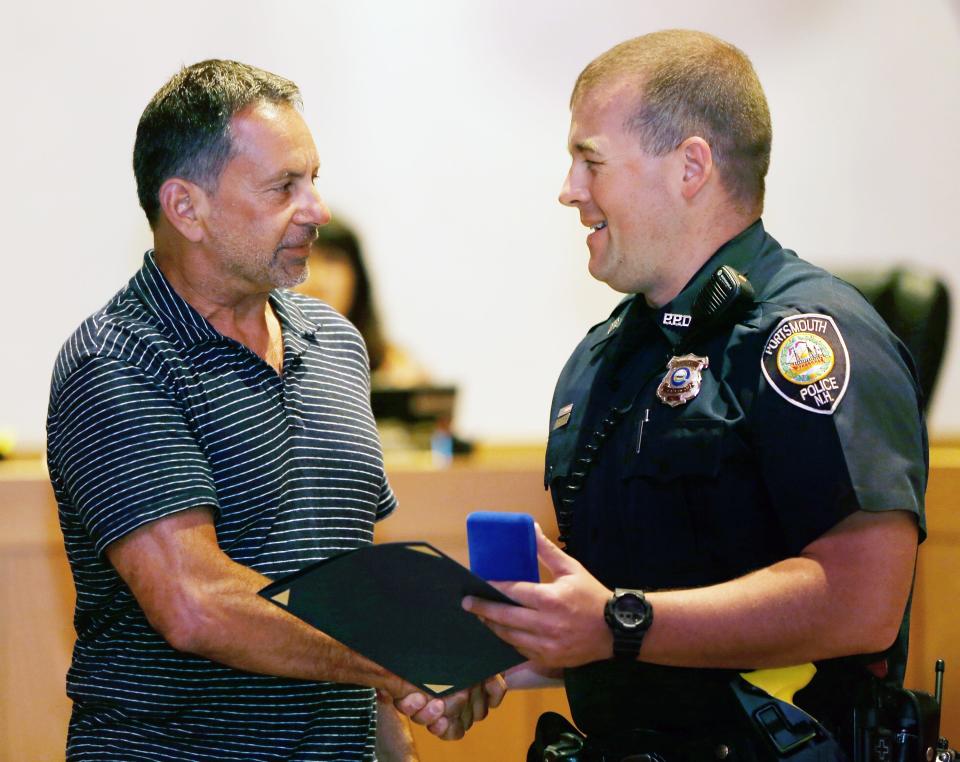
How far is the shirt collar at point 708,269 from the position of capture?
5.65 ft

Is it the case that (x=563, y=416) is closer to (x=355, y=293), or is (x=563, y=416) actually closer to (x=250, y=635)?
(x=250, y=635)

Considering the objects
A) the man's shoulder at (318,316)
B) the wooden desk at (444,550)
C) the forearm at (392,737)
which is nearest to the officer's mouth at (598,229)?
the man's shoulder at (318,316)

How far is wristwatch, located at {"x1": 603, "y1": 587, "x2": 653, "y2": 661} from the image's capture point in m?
1.45

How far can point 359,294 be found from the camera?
11.6ft

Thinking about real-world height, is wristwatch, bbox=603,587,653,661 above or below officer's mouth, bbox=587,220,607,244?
below

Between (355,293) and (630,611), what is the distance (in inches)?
87.6

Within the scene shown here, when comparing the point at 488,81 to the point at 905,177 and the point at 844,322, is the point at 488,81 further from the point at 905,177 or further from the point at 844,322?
the point at 844,322

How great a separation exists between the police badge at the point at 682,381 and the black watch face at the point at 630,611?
0.29m

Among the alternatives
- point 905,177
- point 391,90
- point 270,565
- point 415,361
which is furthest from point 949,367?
point 270,565

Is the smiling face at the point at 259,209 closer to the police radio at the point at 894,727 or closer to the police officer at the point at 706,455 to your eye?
the police officer at the point at 706,455

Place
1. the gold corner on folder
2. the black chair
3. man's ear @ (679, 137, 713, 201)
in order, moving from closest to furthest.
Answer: the gold corner on folder → man's ear @ (679, 137, 713, 201) → the black chair

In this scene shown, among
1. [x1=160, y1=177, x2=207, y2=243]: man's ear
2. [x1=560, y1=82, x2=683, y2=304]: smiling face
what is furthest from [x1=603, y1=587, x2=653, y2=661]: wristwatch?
[x1=160, y1=177, x2=207, y2=243]: man's ear

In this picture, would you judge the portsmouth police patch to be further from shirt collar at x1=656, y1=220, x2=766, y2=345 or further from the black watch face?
the black watch face

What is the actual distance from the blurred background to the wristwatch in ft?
6.76
